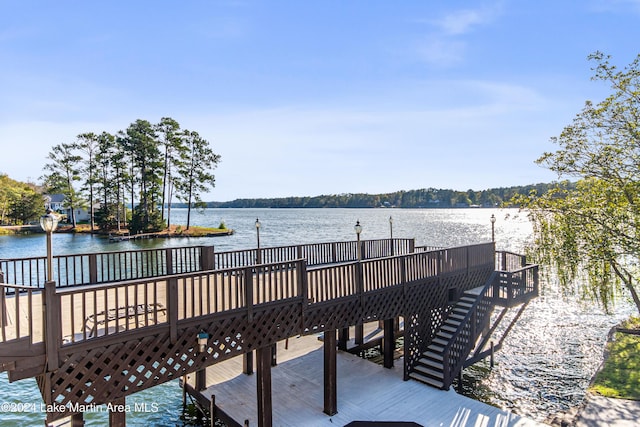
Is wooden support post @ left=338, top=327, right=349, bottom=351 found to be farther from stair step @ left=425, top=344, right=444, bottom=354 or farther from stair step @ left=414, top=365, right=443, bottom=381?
stair step @ left=425, top=344, right=444, bottom=354

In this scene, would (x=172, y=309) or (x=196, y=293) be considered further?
(x=196, y=293)

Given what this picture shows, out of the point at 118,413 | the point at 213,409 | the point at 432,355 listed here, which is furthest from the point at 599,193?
the point at 118,413

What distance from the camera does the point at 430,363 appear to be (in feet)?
29.0

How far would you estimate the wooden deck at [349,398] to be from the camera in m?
7.12

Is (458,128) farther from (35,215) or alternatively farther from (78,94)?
(35,215)

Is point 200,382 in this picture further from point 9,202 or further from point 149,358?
point 9,202

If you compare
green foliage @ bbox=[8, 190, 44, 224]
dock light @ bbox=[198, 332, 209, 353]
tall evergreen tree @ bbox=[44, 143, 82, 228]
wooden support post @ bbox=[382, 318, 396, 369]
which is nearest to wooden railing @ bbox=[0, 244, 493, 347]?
dock light @ bbox=[198, 332, 209, 353]

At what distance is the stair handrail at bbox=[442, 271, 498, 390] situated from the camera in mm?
8477

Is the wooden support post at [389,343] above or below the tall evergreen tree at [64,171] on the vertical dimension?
below

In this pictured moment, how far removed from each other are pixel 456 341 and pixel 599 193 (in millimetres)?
7679

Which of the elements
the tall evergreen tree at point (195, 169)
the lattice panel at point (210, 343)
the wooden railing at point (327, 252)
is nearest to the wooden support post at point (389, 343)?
the lattice panel at point (210, 343)

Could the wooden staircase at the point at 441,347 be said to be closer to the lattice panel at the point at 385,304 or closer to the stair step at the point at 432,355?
the stair step at the point at 432,355

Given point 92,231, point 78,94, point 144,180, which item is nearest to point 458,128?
point 78,94

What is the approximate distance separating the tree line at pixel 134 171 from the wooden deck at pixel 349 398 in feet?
125
